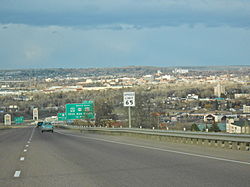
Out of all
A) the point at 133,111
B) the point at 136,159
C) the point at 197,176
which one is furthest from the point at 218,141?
the point at 133,111

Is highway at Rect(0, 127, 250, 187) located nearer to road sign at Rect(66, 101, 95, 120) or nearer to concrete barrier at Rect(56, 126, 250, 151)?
concrete barrier at Rect(56, 126, 250, 151)

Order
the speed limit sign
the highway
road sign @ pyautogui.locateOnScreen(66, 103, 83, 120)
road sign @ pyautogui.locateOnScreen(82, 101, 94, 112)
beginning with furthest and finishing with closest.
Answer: road sign @ pyautogui.locateOnScreen(66, 103, 83, 120), road sign @ pyautogui.locateOnScreen(82, 101, 94, 112), the speed limit sign, the highway

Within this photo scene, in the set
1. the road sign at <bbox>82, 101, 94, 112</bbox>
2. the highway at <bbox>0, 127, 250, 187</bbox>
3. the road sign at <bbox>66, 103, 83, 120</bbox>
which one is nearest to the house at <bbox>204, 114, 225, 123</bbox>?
the road sign at <bbox>82, 101, 94, 112</bbox>

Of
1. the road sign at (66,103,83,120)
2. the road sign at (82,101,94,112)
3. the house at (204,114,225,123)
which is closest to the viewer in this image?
the house at (204,114,225,123)

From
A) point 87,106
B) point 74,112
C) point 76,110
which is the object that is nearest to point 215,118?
point 87,106

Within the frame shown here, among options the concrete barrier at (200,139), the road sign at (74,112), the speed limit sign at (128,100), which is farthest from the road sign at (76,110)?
the concrete barrier at (200,139)

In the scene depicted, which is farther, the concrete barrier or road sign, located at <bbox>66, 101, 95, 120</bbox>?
road sign, located at <bbox>66, 101, 95, 120</bbox>

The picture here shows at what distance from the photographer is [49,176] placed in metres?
14.0

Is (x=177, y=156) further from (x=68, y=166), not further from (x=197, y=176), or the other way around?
(x=197, y=176)

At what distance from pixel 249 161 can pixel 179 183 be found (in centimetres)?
549

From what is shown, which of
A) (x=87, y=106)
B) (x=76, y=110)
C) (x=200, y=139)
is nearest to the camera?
(x=200, y=139)

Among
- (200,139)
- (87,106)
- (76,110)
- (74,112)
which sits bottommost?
(200,139)

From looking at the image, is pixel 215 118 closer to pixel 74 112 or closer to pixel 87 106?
pixel 87 106

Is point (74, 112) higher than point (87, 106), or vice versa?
point (87, 106)
